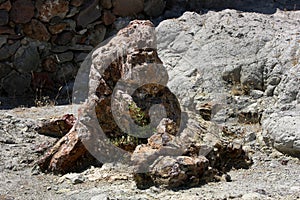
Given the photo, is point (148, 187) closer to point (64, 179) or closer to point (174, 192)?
point (174, 192)

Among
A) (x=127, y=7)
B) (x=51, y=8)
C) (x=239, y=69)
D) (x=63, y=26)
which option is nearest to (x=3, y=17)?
(x=51, y=8)

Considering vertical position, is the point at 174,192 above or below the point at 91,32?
below

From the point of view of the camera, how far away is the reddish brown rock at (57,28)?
7914 mm

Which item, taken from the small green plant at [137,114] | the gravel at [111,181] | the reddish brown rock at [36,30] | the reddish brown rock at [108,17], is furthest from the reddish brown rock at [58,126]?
the reddish brown rock at [108,17]

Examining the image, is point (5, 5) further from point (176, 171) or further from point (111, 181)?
point (176, 171)

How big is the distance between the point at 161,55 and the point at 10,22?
2.25m

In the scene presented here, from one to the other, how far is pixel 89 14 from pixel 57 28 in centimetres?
52

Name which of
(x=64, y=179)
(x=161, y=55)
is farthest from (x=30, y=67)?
(x=64, y=179)

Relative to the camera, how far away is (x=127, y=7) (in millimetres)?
8117

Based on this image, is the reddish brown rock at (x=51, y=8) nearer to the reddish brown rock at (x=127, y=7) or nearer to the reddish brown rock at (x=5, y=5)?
the reddish brown rock at (x=5, y=5)

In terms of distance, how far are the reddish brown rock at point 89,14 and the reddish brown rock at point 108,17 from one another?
0.31ft

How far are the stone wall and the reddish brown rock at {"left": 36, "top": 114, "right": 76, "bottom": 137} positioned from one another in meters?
1.66

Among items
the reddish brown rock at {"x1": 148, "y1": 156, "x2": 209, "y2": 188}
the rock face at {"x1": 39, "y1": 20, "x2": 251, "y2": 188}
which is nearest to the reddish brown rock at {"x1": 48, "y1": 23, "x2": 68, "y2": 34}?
the rock face at {"x1": 39, "y1": 20, "x2": 251, "y2": 188}

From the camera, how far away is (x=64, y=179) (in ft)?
16.0
